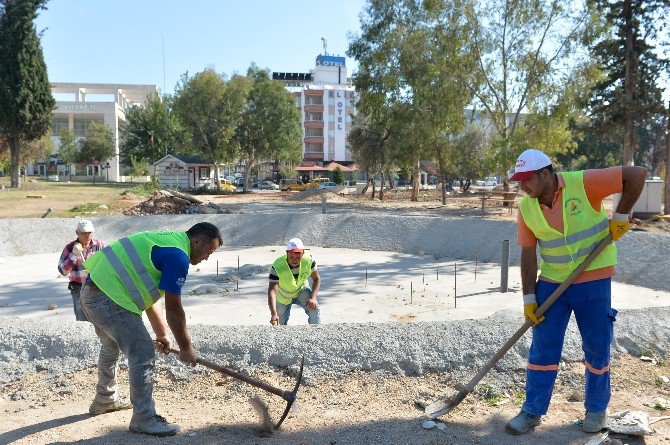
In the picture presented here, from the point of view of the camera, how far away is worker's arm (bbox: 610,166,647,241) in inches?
131

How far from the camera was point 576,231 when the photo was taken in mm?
3447

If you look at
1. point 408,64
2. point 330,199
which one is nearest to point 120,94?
point 330,199

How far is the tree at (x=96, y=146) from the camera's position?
192 feet

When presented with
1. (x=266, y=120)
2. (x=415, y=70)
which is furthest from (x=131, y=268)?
(x=266, y=120)

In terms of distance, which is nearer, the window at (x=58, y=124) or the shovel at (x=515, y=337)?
the shovel at (x=515, y=337)

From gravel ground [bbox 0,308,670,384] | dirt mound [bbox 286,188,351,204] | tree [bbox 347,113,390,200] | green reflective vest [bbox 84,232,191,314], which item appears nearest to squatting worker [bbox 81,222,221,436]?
green reflective vest [bbox 84,232,191,314]

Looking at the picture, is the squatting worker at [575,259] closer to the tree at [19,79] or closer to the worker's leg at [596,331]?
the worker's leg at [596,331]

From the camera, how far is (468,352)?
15.5ft

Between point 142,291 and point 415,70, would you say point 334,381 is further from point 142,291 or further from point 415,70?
point 415,70

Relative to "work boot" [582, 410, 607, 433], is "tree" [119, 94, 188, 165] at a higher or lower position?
higher

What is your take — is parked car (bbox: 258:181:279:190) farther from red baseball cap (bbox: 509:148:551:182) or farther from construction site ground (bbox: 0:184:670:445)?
red baseball cap (bbox: 509:148:551:182)

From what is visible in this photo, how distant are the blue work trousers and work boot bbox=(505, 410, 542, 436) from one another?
0.04 metres

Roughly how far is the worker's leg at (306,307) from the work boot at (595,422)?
306 cm

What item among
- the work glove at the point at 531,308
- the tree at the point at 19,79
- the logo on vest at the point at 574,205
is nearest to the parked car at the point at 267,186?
the tree at the point at 19,79
